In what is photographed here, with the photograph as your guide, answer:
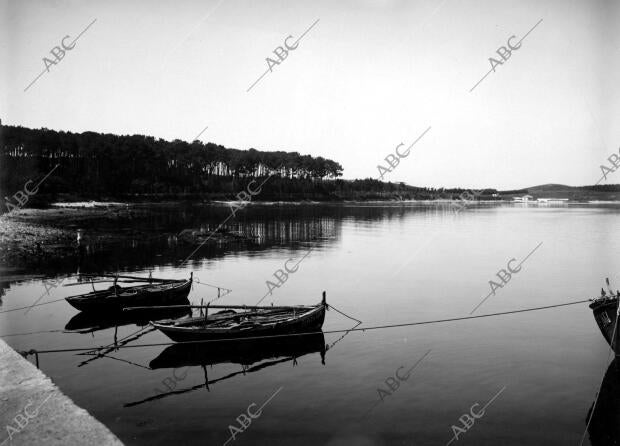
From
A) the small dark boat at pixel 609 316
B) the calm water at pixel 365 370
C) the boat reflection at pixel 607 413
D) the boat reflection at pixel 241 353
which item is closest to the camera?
the boat reflection at pixel 607 413

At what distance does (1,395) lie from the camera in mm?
11844

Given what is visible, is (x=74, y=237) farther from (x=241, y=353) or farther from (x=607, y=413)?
(x=607, y=413)

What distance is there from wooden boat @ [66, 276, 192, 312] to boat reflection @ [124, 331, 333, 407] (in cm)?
603

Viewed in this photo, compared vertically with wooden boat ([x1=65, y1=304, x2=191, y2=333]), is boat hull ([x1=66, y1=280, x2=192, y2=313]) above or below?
above

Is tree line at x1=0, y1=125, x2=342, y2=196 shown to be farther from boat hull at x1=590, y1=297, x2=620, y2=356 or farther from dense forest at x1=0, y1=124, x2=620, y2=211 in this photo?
boat hull at x1=590, y1=297, x2=620, y2=356

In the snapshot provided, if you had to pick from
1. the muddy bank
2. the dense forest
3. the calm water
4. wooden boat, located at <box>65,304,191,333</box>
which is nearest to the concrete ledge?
the calm water

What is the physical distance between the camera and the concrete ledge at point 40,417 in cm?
1013

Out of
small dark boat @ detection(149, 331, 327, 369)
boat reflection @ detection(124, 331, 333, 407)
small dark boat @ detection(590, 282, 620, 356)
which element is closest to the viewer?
small dark boat @ detection(590, 282, 620, 356)

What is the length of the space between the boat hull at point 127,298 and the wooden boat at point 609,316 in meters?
20.5

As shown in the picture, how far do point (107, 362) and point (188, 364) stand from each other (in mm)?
3246

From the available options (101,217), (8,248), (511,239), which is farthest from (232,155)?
(8,248)

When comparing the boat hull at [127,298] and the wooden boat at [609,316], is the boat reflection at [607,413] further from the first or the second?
the boat hull at [127,298]

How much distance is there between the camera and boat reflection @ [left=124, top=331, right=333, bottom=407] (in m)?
18.0

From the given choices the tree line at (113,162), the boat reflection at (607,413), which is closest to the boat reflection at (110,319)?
the boat reflection at (607,413)
